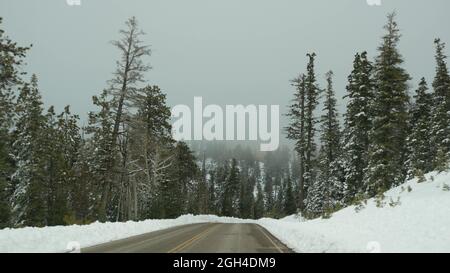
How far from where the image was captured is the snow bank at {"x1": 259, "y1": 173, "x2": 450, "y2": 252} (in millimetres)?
12969

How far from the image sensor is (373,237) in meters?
15.5

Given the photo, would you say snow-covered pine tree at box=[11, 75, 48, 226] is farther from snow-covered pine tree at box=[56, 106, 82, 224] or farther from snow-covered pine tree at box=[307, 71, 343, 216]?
snow-covered pine tree at box=[307, 71, 343, 216]

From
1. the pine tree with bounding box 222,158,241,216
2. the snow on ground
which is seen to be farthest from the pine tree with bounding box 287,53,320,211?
the pine tree with bounding box 222,158,241,216

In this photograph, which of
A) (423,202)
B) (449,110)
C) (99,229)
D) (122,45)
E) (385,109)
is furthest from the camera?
(449,110)

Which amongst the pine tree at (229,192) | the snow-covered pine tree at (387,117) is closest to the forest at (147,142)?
the snow-covered pine tree at (387,117)

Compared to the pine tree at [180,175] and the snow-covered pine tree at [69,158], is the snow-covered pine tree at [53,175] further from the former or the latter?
the pine tree at [180,175]

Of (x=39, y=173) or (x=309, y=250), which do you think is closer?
(x=309, y=250)

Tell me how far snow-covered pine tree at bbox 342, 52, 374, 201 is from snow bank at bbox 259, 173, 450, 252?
16.6 m

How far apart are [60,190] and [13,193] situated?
3.74 metres

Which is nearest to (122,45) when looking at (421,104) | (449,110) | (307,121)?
(307,121)

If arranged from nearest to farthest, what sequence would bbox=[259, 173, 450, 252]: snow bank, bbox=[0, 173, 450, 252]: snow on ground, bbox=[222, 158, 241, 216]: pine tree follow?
1. bbox=[259, 173, 450, 252]: snow bank
2. bbox=[0, 173, 450, 252]: snow on ground
3. bbox=[222, 158, 241, 216]: pine tree

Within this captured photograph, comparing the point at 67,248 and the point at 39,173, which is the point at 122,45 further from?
the point at 67,248

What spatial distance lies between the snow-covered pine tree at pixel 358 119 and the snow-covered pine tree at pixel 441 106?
6216 mm

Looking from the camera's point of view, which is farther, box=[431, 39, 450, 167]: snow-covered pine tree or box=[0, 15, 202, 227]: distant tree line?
box=[431, 39, 450, 167]: snow-covered pine tree
